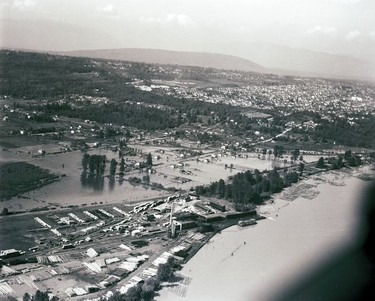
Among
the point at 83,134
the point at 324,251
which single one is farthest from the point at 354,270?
the point at 83,134

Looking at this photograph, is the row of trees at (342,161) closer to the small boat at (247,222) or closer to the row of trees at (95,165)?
the small boat at (247,222)

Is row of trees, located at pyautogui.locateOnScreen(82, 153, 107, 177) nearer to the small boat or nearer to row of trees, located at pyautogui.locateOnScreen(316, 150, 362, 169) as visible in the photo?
the small boat

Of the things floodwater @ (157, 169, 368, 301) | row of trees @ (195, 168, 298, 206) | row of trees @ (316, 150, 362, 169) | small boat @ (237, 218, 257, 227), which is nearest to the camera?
floodwater @ (157, 169, 368, 301)

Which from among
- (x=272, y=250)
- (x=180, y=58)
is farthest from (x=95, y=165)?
(x=180, y=58)

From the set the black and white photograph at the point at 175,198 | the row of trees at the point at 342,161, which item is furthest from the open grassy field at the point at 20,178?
the row of trees at the point at 342,161

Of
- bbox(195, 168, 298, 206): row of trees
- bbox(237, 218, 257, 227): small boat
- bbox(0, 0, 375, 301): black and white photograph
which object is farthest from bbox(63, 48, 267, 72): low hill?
bbox(237, 218, 257, 227): small boat

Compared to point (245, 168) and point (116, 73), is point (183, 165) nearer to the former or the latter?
point (245, 168)
